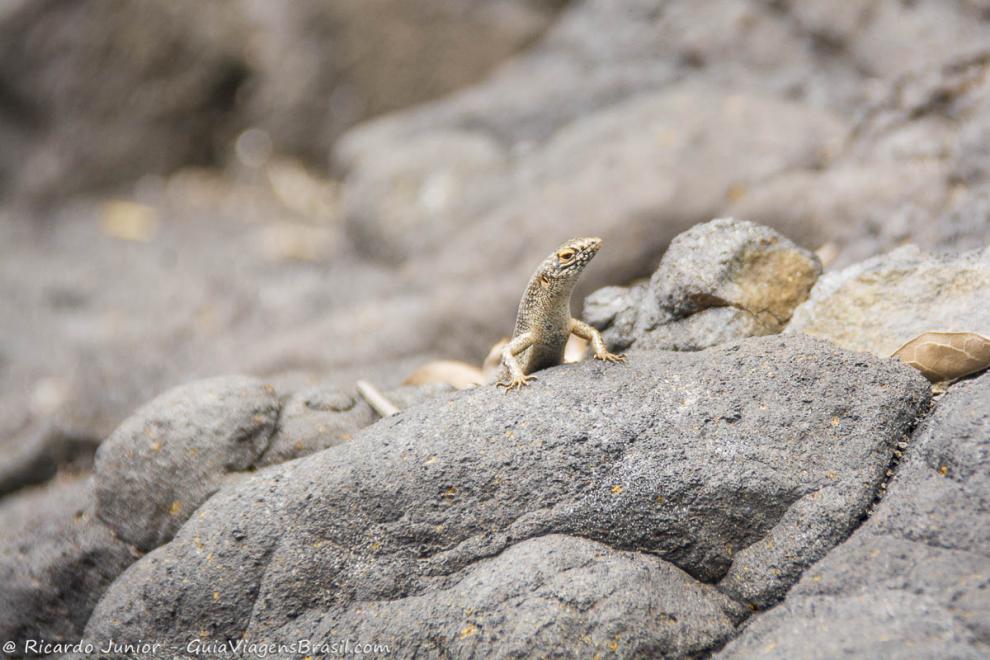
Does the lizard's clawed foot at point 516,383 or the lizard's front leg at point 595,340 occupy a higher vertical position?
the lizard's clawed foot at point 516,383

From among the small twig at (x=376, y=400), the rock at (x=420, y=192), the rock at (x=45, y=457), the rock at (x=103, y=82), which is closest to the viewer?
the small twig at (x=376, y=400)

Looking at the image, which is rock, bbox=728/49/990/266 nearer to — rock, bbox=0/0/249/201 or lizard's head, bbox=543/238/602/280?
lizard's head, bbox=543/238/602/280

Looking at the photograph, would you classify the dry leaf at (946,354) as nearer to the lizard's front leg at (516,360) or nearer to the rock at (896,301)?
the rock at (896,301)

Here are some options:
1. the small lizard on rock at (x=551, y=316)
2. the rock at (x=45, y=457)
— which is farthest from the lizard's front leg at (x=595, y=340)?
the rock at (x=45, y=457)

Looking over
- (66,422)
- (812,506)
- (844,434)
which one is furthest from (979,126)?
(66,422)

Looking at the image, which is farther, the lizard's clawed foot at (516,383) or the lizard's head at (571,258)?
the lizard's head at (571,258)

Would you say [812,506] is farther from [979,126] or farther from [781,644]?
[979,126]
